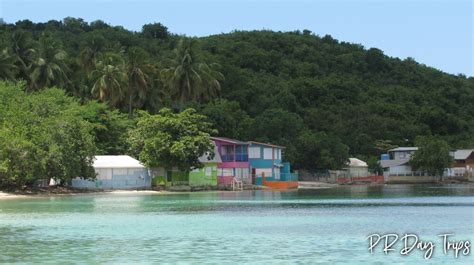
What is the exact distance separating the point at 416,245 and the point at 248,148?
2351 inches

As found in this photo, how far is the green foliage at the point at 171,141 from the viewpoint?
70688 millimetres

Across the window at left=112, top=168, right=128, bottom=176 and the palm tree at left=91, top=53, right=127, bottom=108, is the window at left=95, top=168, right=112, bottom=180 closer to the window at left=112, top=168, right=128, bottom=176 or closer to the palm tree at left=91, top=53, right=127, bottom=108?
the window at left=112, top=168, right=128, bottom=176

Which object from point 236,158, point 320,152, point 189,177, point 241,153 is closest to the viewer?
point 189,177

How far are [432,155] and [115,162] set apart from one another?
5820 cm

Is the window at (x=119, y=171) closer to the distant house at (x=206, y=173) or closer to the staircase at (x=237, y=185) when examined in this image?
the distant house at (x=206, y=173)

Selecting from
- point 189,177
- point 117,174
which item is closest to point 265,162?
point 189,177

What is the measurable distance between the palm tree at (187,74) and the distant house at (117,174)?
21167 mm

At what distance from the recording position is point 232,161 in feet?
268

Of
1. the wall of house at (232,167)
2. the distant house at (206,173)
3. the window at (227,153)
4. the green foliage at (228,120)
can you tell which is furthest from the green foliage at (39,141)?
the green foliage at (228,120)

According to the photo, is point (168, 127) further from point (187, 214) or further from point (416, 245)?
point (416, 245)

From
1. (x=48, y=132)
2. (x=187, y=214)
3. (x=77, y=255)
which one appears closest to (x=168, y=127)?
(x=48, y=132)

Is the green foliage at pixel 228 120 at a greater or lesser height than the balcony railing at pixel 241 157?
greater

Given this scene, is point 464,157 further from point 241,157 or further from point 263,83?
point 241,157

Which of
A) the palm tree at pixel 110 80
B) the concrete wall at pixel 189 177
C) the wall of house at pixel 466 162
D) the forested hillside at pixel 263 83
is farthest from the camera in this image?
the wall of house at pixel 466 162
